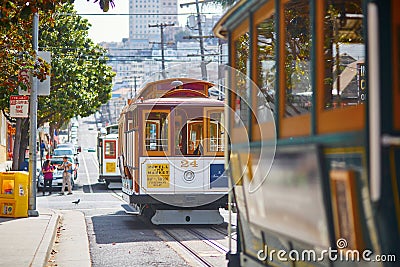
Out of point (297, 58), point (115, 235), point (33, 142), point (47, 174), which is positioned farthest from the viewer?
point (47, 174)

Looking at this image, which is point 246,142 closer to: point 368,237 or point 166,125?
point 368,237

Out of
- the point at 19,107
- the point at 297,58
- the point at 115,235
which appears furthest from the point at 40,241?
the point at 297,58

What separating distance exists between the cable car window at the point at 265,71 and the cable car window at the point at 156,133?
9.59m

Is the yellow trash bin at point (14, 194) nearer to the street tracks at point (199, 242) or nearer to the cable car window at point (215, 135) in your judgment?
the street tracks at point (199, 242)

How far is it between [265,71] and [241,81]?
15.5 inches

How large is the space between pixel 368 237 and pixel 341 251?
0.31 m

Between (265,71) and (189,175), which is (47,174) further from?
(265,71)

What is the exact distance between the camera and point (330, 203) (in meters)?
3.74

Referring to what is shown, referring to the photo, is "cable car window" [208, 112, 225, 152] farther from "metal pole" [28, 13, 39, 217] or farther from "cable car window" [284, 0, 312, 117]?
"cable car window" [284, 0, 312, 117]

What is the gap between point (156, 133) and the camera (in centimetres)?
1534

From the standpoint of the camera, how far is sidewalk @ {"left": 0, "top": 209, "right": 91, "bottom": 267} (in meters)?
11.1

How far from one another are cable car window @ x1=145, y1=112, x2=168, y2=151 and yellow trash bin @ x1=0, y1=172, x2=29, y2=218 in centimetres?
422

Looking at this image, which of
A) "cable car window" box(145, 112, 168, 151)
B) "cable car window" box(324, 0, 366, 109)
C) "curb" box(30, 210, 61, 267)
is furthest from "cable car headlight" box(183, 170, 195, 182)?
"cable car window" box(324, 0, 366, 109)

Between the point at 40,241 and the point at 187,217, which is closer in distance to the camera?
the point at 40,241
